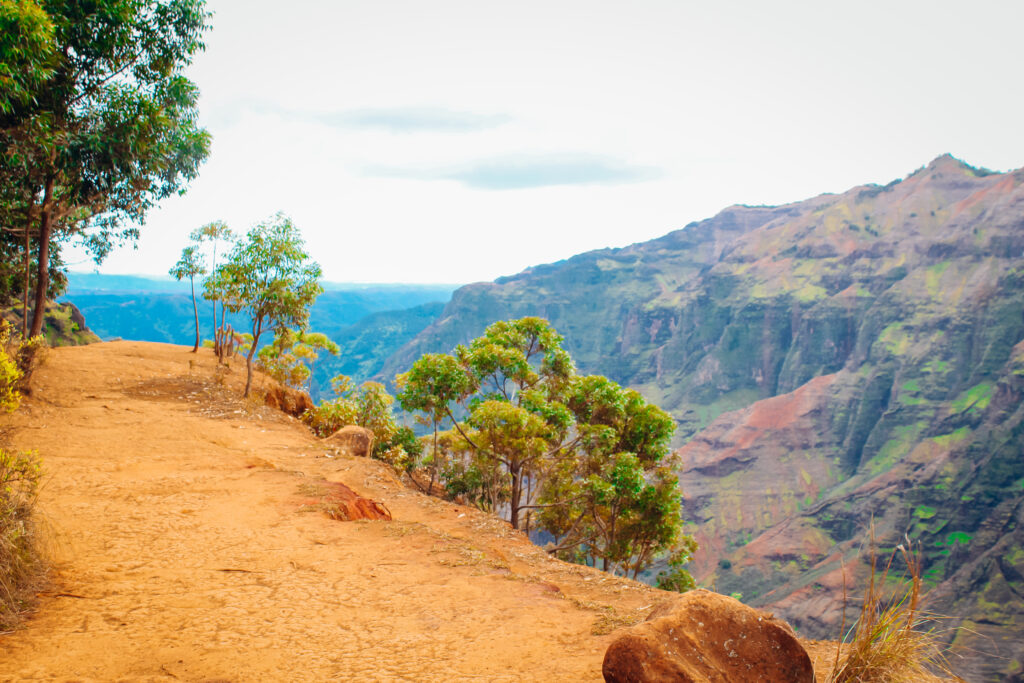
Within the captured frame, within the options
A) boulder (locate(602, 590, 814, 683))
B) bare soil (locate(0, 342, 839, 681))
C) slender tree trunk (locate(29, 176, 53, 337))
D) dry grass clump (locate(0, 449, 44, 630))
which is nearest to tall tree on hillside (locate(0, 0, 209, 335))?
slender tree trunk (locate(29, 176, 53, 337))

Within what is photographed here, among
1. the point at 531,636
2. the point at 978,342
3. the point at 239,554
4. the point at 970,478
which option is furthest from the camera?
the point at 978,342

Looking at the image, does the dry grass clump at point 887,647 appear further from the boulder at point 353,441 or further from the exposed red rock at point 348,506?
the boulder at point 353,441

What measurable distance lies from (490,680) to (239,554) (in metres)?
4.89

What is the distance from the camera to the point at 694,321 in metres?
186

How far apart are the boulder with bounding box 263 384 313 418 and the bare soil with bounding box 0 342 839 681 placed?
7948 mm

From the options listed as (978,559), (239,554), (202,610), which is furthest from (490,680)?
(978,559)

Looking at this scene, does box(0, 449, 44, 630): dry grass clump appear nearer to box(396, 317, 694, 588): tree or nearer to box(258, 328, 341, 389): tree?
box(396, 317, 694, 588): tree

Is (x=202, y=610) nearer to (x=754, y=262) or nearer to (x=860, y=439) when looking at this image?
(x=860, y=439)

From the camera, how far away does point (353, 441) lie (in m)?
18.4

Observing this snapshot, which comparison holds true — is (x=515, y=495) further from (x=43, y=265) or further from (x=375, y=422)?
(x=43, y=265)

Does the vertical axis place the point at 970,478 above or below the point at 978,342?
below

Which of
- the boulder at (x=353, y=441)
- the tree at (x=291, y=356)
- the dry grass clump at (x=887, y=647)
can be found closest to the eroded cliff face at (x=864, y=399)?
the tree at (x=291, y=356)

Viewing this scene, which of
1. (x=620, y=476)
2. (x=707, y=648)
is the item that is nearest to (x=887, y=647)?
(x=707, y=648)

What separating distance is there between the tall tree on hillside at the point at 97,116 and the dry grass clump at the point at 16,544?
39.9 ft
